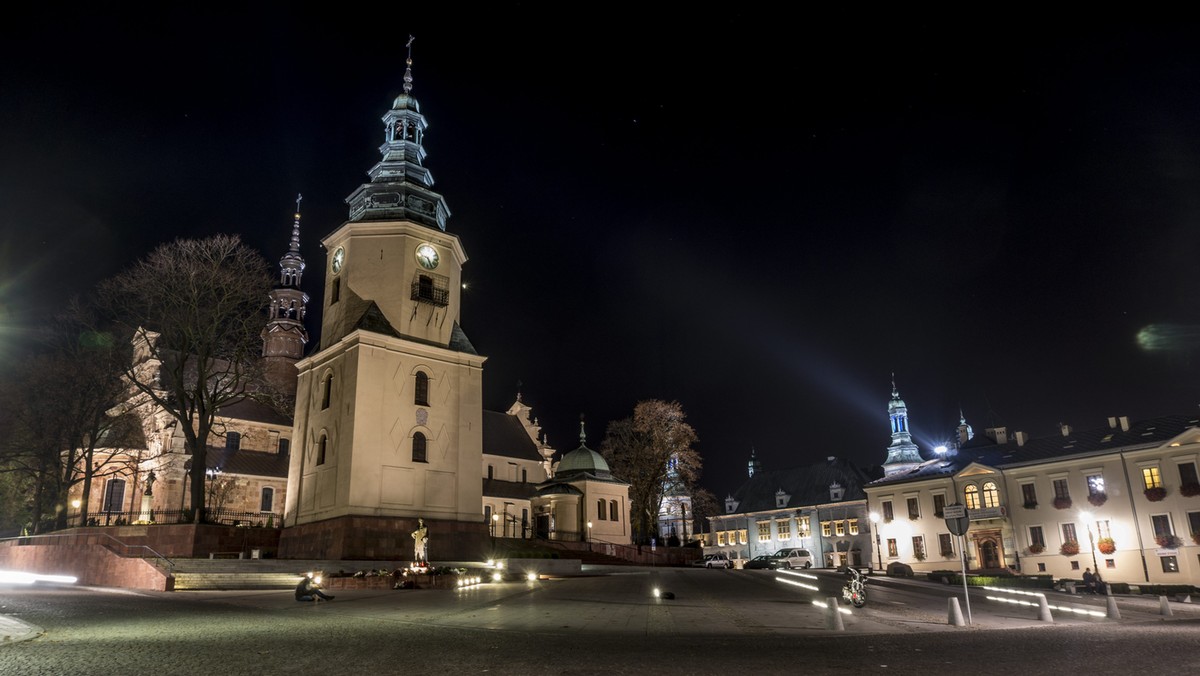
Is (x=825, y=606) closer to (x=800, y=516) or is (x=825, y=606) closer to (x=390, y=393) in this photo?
(x=390, y=393)

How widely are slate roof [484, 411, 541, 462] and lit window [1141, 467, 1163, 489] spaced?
142 feet

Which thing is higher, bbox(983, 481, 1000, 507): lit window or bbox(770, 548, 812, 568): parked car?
bbox(983, 481, 1000, 507): lit window

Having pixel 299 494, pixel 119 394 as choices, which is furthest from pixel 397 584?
pixel 119 394

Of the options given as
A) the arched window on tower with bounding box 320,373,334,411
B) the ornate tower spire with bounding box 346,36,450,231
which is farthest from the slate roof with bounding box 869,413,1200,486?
the arched window on tower with bounding box 320,373,334,411

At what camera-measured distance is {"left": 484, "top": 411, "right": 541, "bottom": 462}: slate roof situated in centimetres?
6134

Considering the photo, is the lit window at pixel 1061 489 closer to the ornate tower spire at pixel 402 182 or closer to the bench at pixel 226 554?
the ornate tower spire at pixel 402 182

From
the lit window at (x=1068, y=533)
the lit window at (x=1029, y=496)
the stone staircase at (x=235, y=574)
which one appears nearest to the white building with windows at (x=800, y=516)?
the lit window at (x=1029, y=496)

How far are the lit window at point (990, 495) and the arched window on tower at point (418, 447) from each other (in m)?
39.8

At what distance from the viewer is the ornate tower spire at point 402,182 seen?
37.6 m

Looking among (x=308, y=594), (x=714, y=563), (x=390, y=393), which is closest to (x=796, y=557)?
(x=714, y=563)

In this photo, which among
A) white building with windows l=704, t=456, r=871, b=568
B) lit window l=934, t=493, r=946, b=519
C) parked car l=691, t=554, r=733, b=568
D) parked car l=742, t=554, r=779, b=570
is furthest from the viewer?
white building with windows l=704, t=456, r=871, b=568

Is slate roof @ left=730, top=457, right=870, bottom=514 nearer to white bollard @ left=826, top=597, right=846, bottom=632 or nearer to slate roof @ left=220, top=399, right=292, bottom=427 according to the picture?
slate roof @ left=220, top=399, right=292, bottom=427

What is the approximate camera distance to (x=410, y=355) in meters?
35.1

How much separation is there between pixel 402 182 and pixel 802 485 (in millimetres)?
65618
